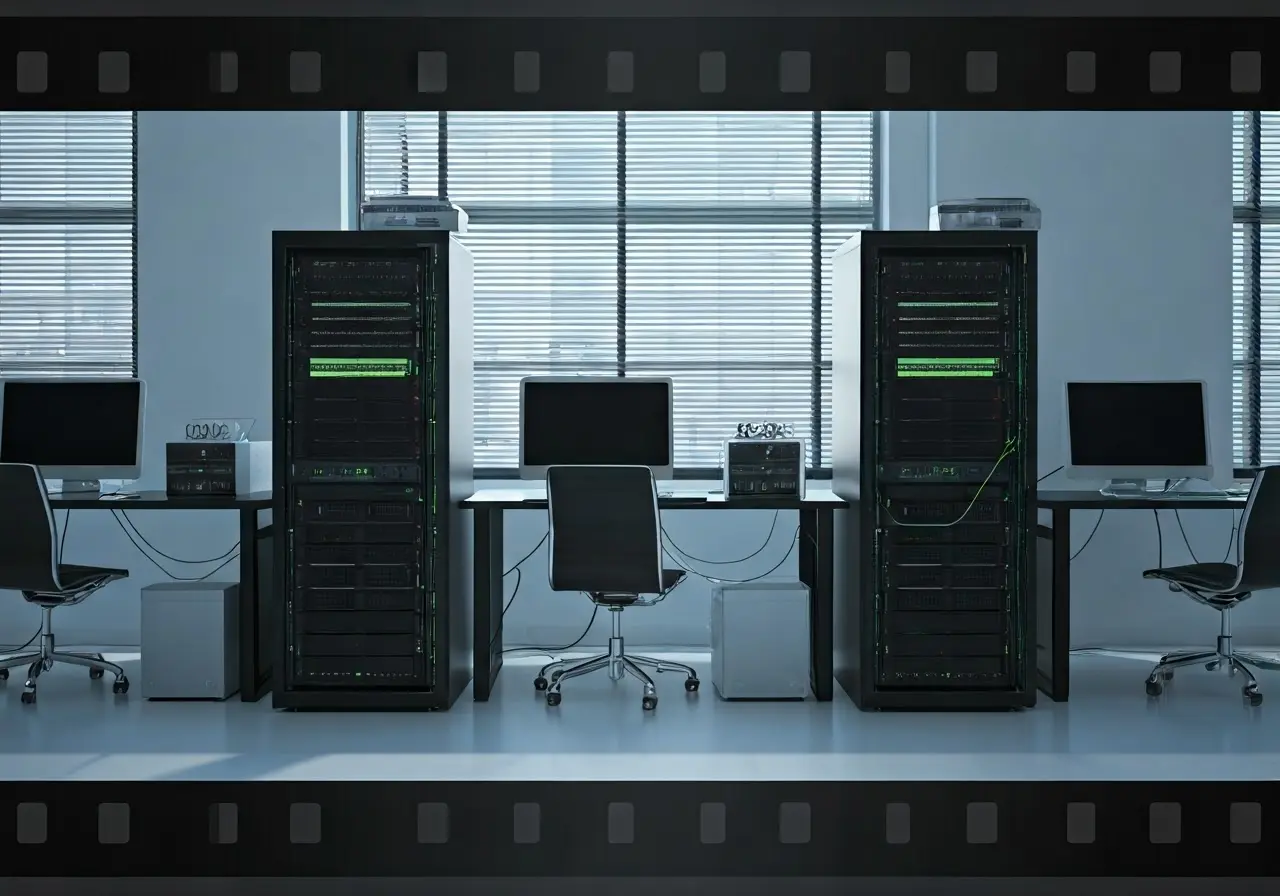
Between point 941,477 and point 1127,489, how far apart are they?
1.06 meters

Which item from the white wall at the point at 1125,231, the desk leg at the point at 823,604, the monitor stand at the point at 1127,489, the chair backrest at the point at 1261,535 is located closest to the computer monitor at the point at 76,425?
the desk leg at the point at 823,604

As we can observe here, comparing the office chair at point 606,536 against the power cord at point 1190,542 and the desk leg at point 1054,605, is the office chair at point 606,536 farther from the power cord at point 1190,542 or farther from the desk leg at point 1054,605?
the power cord at point 1190,542

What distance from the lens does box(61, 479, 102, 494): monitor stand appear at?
4516 millimetres

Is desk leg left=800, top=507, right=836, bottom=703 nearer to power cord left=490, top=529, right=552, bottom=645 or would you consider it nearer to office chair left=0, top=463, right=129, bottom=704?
power cord left=490, top=529, right=552, bottom=645

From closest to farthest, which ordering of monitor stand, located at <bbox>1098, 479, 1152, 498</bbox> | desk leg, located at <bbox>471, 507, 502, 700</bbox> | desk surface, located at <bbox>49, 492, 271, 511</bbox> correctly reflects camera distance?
desk surface, located at <bbox>49, 492, 271, 511</bbox> < desk leg, located at <bbox>471, 507, 502, 700</bbox> < monitor stand, located at <bbox>1098, 479, 1152, 498</bbox>

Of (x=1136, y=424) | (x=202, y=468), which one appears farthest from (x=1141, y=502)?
(x=202, y=468)

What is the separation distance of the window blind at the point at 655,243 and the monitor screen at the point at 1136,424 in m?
1.37

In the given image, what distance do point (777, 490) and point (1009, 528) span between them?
92 centimetres

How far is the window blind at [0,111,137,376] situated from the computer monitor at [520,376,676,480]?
240 centimetres

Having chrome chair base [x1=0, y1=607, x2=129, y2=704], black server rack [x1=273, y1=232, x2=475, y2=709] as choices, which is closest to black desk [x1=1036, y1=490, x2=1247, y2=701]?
black server rack [x1=273, y1=232, x2=475, y2=709]

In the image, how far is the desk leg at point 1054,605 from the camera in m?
4.03

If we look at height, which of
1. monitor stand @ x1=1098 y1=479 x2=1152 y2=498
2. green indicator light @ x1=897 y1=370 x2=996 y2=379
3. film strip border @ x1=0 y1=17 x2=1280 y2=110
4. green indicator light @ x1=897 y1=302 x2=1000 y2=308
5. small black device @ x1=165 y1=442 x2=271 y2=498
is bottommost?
monitor stand @ x1=1098 y1=479 x2=1152 y2=498

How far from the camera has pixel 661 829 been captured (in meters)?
1.01

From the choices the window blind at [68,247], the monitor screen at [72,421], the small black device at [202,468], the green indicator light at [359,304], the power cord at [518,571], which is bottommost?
the power cord at [518,571]
